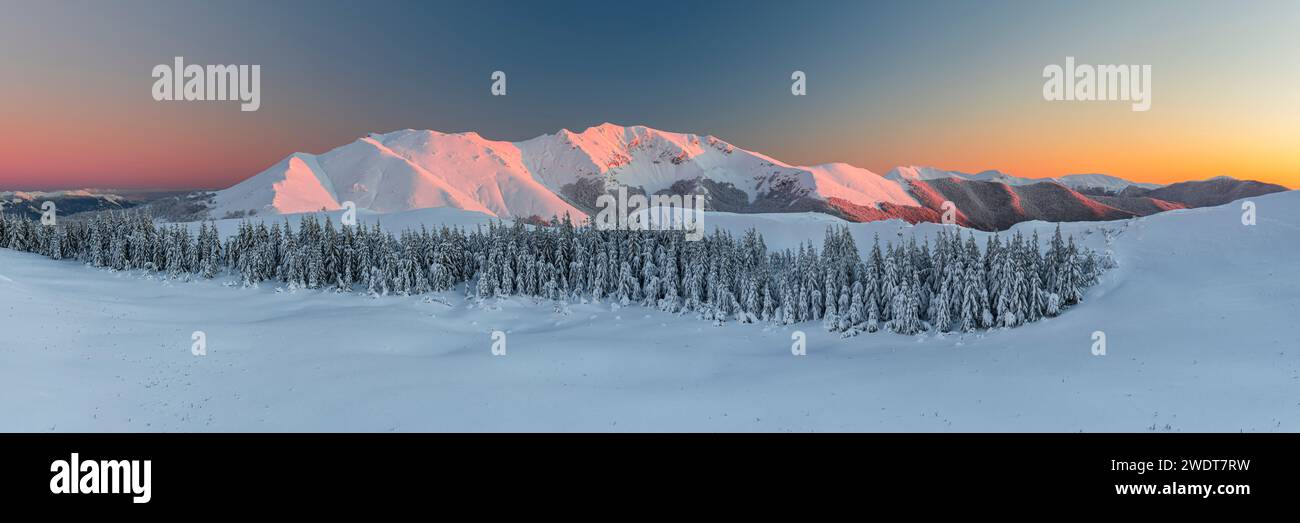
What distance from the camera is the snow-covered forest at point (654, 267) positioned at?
140ft

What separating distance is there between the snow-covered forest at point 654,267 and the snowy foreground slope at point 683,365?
2665mm

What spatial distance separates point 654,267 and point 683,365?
22.9 m

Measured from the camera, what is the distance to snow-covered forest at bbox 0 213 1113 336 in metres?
42.6

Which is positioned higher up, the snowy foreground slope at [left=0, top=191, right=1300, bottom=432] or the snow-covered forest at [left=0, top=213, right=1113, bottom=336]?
the snow-covered forest at [left=0, top=213, right=1113, bottom=336]

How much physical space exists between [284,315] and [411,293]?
12.9 meters

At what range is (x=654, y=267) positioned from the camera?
193 feet

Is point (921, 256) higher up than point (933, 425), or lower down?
higher up

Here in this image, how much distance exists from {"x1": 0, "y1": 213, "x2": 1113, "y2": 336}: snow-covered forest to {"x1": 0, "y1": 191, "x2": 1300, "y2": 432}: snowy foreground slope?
2.66 meters

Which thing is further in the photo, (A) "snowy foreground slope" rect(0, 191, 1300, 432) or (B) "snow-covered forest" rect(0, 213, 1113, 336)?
(B) "snow-covered forest" rect(0, 213, 1113, 336)

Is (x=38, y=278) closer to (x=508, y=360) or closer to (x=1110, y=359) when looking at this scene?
(x=508, y=360)

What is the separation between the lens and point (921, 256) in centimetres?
4912

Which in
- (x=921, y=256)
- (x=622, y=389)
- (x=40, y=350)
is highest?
(x=921, y=256)
